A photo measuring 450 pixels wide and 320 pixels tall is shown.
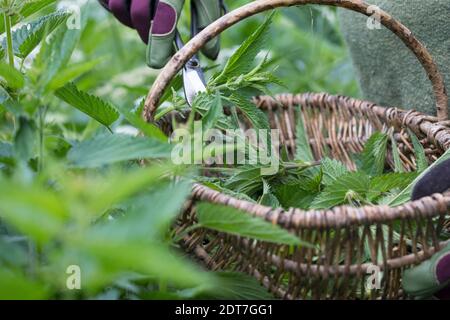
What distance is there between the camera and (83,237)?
46cm

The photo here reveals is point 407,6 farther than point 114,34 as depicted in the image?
No

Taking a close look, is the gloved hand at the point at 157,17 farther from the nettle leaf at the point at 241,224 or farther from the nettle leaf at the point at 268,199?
the nettle leaf at the point at 241,224

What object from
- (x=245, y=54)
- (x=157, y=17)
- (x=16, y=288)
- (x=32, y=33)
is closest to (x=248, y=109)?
(x=245, y=54)

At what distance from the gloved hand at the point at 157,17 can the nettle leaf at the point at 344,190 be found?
29cm

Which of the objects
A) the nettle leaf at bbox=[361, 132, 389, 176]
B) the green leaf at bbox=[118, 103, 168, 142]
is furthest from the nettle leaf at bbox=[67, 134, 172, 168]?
the nettle leaf at bbox=[361, 132, 389, 176]

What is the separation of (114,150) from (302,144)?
1.72ft

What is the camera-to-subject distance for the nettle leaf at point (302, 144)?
106 centimetres

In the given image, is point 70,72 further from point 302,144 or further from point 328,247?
point 302,144

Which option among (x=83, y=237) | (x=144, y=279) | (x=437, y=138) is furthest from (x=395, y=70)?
(x=83, y=237)

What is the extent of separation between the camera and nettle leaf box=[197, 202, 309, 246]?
1.99 feet

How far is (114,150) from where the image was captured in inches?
24.2
